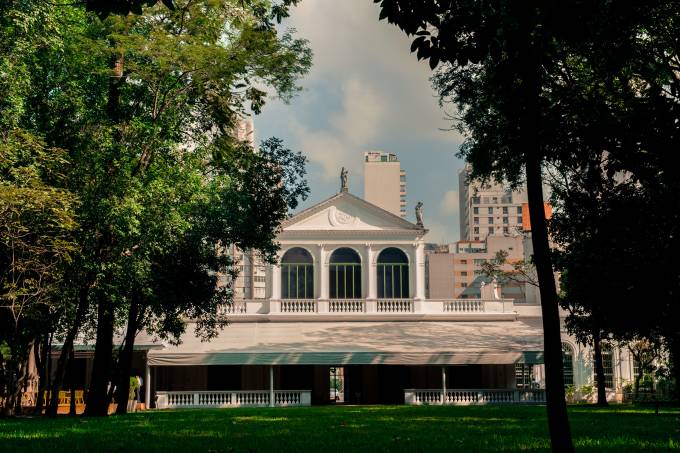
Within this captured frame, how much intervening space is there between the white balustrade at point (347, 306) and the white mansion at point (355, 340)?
2.0 inches

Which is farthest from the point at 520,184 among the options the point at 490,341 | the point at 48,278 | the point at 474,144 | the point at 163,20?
the point at 490,341

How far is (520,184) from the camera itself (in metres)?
21.5

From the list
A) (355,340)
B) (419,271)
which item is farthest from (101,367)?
(419,271)

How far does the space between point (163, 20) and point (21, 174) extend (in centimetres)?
749

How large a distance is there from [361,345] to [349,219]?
8.57 meters

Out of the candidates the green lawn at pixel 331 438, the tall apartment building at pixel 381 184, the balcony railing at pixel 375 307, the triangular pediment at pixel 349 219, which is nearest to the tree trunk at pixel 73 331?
the green lawn at pixel 331 438

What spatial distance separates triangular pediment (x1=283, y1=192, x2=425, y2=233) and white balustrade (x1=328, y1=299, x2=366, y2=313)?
365 cm

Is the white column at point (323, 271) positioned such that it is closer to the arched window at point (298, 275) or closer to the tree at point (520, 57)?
the arched window at point (298, 275)

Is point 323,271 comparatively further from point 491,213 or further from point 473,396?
point 491,213

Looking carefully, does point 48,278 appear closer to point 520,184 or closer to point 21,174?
point 21,174

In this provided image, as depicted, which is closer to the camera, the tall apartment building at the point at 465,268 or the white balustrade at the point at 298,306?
the white balustrade at the point at 298,306

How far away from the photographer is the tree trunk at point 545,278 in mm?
8516

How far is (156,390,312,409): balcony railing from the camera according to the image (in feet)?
111

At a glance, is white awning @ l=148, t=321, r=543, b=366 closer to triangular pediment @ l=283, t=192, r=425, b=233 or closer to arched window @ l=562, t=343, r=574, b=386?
arched window @ l=562, t=343, r=574, b=386
